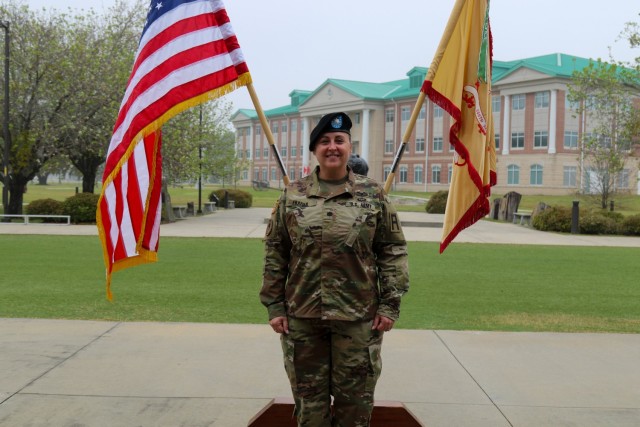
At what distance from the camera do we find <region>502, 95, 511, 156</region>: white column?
6494cm

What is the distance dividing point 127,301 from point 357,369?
6080mm

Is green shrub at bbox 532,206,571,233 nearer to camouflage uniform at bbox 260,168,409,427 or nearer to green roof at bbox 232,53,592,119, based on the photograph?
green roof at bbox 232,53,592,119

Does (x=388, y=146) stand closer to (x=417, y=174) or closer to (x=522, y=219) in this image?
(x=417, y=174)

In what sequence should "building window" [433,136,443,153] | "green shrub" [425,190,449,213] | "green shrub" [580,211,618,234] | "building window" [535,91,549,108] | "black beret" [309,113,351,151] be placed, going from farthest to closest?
"building window" [433,136,443,153] < "building window" [535,91,549,108] < "green shrub" [425,190,449,213] < "green shrub" [580,211,618,234] < "black beret" [309,113,351,151]

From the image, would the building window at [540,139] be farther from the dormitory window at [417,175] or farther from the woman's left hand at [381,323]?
the woman's left hand at [381,323]

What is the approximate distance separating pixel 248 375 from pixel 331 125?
2701mm

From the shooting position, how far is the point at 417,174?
250 ft

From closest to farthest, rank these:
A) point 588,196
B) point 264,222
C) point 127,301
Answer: point 127,301
point 264,222
point 588,196

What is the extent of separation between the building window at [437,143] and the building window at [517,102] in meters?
9.47

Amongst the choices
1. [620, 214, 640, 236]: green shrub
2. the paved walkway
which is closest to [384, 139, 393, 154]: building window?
[620, 214, 640, 236]: green shrub

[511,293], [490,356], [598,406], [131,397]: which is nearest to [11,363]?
[131,397]

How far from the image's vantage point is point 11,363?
5.87m

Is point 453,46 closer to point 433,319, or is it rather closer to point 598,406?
point 598,406

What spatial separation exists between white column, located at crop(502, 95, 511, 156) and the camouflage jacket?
211 feet
